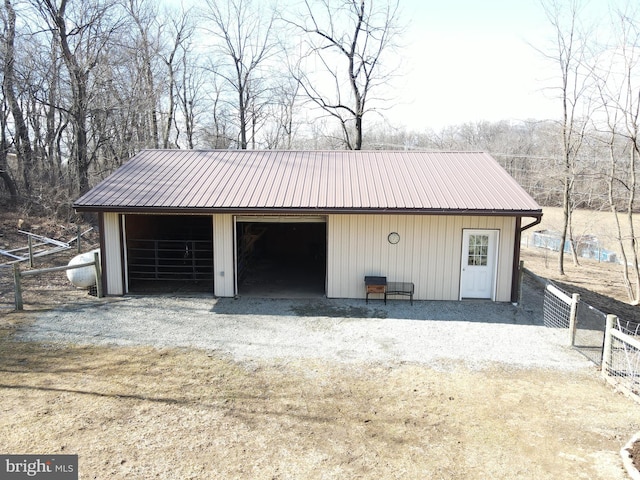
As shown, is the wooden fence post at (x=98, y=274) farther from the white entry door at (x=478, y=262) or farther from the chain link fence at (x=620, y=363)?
the chain link fence at (x=620, y=363)

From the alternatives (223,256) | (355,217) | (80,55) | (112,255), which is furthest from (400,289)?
(80,55)

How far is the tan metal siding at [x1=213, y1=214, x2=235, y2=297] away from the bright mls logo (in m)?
5.77

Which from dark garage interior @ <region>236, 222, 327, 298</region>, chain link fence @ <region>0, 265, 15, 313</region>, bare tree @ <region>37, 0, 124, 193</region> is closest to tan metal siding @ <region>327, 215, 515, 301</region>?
dark garage interior @ <region>236, 222, 327, 298</region>

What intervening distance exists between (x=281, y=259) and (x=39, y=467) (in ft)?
37.1

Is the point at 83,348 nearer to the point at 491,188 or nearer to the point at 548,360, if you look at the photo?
the point at 548,360

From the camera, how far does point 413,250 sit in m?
9.47

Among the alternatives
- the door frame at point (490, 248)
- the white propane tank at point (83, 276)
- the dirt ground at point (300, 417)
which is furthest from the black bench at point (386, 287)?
the white propane tank at point (83, 276)

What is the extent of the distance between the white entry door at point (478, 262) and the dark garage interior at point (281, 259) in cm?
329

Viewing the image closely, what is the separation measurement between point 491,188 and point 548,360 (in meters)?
4.43

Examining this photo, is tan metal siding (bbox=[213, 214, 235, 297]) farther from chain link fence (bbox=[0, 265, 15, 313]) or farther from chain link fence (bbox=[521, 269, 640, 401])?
chain link fence (bbox=[521, 269, 640, 401])

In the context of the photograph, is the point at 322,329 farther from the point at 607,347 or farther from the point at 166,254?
the point at 166,254

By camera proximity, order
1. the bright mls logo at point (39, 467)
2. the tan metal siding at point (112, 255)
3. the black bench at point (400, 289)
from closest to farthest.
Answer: the bright mls logo at point (39, 467)
the black bench at point (400, 289)
the tan metal siding at point (112, 255)

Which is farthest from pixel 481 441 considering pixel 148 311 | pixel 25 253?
pixel 25 253

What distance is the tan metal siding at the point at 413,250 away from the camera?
941 centimetres
